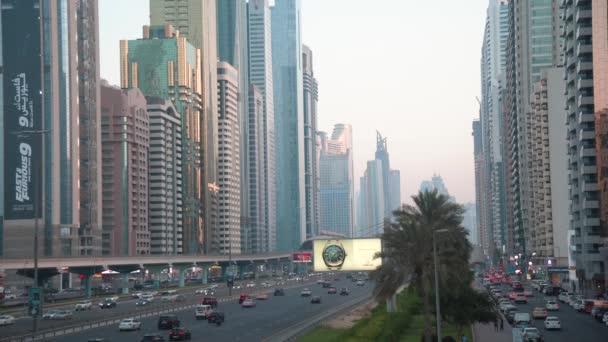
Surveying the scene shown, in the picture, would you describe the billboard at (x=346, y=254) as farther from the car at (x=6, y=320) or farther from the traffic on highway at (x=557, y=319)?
the car at (x=6, y=320)

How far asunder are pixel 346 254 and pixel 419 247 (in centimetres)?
3566

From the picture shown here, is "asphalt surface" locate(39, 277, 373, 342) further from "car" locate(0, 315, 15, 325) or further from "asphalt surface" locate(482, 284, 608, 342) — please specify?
"asphalt surface" locate(482, 284, 608, 342)

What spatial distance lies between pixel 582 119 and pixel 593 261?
19345 millimetres

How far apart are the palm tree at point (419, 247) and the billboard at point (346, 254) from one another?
1239 inches

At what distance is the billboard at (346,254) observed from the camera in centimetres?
10300

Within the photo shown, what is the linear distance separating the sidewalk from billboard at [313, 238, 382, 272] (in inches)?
704

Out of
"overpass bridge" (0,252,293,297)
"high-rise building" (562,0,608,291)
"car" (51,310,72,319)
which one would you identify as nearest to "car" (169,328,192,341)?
"car" (51,310,72,319)

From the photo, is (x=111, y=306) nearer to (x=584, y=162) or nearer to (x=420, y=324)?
(x=420, y=324)

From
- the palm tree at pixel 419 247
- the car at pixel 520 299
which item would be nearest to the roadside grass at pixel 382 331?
the palm tree at pixel 419 247

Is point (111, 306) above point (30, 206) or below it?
below

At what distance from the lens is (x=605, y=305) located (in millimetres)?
93250

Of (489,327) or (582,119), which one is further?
(582,119)

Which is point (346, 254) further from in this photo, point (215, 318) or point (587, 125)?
point (587, 125)

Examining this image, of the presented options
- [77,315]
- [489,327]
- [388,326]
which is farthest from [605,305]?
[77,315]
